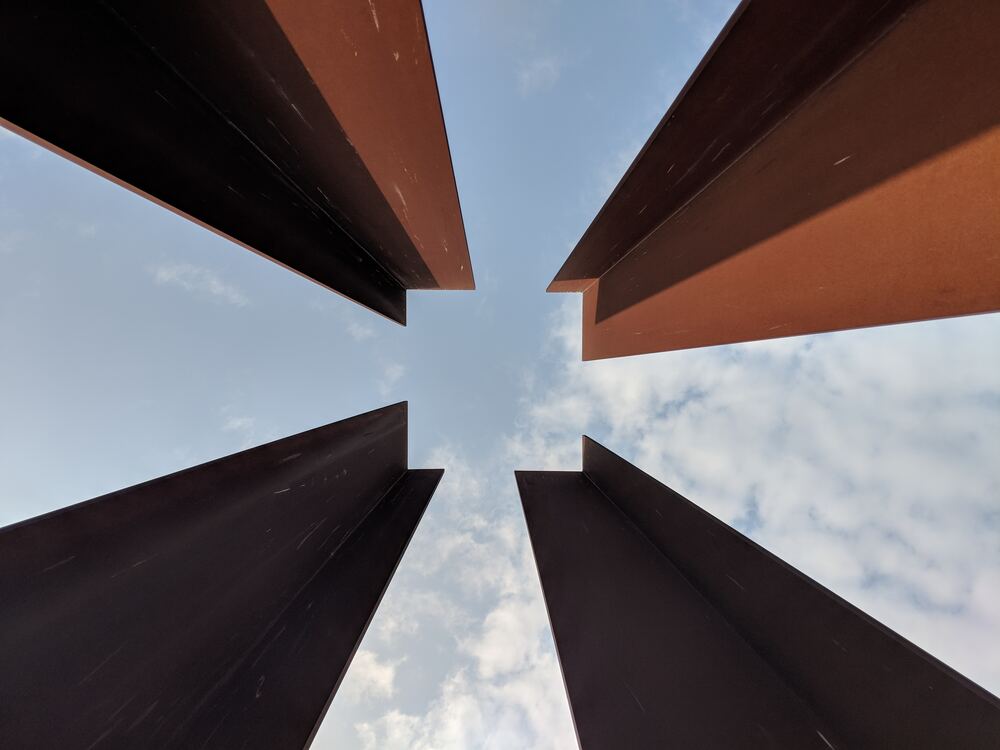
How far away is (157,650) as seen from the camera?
2.57 meters

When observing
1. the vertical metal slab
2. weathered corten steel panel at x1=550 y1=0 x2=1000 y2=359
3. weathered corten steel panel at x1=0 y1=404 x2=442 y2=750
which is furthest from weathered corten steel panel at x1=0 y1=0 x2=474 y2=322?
the vertical metal slab

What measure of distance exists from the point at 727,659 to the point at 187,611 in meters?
4.48

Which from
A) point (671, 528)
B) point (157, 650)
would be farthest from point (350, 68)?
point (671, 528)

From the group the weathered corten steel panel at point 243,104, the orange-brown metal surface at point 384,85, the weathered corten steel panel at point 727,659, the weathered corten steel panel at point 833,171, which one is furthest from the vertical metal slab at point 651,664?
the orange-brown metal surface at point 384,85

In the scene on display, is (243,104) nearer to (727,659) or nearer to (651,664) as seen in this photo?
(651,664)

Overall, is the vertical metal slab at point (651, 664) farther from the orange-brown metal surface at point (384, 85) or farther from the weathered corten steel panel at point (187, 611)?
the orange-brown metal surface at point (384, 85)

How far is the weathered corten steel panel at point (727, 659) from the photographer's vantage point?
2.30 meters

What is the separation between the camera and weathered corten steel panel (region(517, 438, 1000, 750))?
90.6 inches

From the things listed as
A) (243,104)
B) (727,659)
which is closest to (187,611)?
(243,104)

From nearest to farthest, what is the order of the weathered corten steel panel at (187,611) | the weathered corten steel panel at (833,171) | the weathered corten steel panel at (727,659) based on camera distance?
the weathered corten steel panel at (833,171) → the weathered corten steel panel at (187,611) → the weathered corten steel panel at (727,659)

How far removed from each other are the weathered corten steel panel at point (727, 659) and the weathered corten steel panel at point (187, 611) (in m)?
2.41

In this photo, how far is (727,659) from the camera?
337 cm

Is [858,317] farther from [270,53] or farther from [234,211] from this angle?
[234,211]

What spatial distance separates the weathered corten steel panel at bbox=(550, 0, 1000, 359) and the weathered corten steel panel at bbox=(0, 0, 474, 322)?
2534 mm
